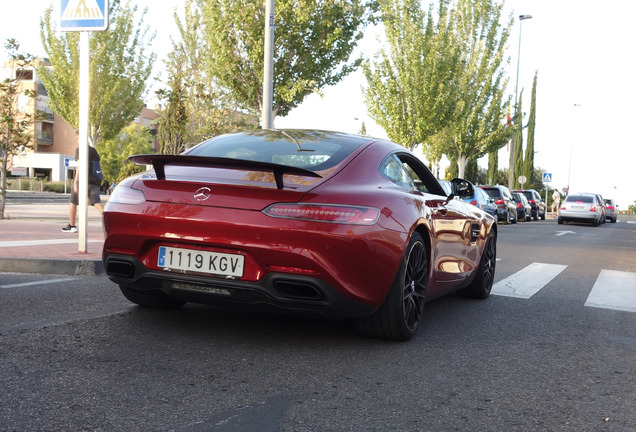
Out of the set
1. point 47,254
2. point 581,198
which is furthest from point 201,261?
point 581,198

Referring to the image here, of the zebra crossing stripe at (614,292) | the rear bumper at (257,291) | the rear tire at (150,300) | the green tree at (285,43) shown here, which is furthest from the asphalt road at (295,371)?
the green tree at (285,43)

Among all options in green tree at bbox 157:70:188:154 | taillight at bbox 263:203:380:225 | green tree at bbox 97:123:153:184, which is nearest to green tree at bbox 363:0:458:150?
green tree at bbox 157:70:188:154

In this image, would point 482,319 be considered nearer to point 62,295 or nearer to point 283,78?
point 62,295

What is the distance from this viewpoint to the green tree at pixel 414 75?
3041 cm

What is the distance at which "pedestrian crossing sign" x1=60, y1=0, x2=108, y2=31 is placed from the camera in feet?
25.4

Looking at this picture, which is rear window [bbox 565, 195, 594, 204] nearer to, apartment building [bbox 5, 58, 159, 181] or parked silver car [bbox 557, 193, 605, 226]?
parked silver car [bbox 557, 193, 605, 226]

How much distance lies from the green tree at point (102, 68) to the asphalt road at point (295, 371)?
2401 cm

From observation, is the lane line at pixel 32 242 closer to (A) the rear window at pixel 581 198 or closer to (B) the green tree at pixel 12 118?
(B) the green tree at pixel 12 118

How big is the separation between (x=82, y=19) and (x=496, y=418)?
6.67 meters

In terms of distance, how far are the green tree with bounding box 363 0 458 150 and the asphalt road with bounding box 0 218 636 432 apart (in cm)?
2551

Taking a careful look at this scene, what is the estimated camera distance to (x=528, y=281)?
8.22 metres

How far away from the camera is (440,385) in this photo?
11.6 ft

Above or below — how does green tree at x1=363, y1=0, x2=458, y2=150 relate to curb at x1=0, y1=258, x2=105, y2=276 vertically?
above

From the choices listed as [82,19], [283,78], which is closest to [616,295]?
[82,19]
